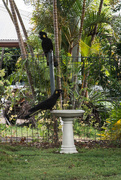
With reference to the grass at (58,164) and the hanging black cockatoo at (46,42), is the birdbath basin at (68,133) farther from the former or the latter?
the hanging black cockatoo at (46,42)

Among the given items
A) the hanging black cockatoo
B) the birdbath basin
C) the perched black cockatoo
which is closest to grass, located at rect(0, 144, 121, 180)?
the birdbath basin

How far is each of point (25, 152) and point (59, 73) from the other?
1846 mm

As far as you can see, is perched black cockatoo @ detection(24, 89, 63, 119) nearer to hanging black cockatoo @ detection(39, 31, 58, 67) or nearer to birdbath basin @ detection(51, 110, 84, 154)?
birdbath basin @ detection(51, 110, 84, 154)

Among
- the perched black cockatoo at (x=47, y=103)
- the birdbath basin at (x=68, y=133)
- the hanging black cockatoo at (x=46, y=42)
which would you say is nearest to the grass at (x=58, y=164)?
the birdbath basin at (x=68, y=133)

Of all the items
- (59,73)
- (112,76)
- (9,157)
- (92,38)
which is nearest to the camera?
(9,157)

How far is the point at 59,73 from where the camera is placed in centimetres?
691

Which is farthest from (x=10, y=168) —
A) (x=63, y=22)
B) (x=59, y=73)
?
(x=63, y=22)

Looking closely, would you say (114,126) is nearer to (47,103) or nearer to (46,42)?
(47,103)

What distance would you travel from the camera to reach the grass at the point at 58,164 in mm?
4339

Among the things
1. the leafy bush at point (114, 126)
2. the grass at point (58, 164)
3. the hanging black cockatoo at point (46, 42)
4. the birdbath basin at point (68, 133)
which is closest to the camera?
the grass at point (58, 164)

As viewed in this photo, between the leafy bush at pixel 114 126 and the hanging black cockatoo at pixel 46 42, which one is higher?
the hanging black cockatoo at pixel 46 42

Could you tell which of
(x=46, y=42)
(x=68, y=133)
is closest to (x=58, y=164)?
(x=68, y=133)

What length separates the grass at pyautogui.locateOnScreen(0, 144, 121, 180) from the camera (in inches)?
171

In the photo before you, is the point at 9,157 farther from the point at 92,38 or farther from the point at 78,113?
the point at 92,38
